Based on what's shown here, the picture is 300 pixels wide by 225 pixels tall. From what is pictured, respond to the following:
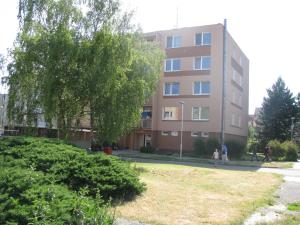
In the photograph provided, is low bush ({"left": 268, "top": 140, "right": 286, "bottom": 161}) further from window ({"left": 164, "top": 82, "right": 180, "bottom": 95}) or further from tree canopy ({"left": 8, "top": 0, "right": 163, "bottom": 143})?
tree canopy ({"left": 8, "top": 0, "right": 163, "bottom": 143})

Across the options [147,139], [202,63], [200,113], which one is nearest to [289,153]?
[200,113]

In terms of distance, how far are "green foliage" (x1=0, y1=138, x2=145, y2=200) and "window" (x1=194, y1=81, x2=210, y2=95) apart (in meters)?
33.5

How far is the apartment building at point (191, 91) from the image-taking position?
1703 inches

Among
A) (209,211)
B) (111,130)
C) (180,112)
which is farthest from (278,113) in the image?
(209,211)

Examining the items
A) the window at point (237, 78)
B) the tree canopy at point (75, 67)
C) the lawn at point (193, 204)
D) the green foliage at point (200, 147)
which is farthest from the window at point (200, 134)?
the lawn at point (193, 204)

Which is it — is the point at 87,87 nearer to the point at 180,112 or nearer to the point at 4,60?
the point at 4,60

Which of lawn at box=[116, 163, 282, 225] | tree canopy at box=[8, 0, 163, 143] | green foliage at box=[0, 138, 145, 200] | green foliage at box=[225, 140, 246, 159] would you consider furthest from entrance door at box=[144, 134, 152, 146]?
green foliage at box=[0, 138, 145, 200]

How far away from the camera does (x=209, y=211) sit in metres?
9.63

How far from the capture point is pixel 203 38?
4475 cm

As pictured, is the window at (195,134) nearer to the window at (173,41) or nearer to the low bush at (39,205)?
the window at (173,41)

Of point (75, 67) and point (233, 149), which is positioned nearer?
point (75, 67)

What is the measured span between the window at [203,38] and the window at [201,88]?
4.35 m

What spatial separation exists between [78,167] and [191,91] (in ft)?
116

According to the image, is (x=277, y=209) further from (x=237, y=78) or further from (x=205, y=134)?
(x=237, y=78)
